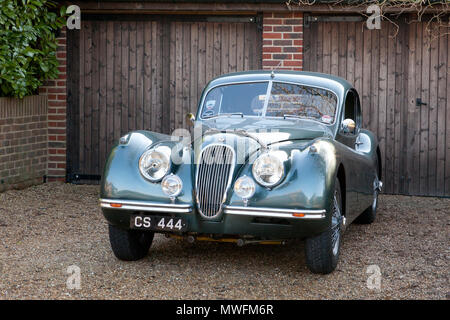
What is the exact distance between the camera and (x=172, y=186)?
5285mm

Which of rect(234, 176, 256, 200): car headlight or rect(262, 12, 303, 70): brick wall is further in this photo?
rect(262, 12, 303, 70): brick wall

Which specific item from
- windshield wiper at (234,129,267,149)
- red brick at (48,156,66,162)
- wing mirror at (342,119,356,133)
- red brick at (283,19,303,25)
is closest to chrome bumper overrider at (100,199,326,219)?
windshield wiper at (234,129,267,149)

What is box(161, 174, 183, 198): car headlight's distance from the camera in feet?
17.3

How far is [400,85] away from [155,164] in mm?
5285

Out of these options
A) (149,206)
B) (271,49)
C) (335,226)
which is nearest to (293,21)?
(271,49)

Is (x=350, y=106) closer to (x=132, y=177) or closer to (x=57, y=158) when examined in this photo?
(x=132, y=177)

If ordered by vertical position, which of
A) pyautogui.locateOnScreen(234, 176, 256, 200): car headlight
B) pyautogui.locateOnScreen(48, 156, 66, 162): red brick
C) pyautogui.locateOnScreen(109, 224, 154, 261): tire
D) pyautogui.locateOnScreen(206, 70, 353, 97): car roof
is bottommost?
pyautogui.locateOnScreen(109, 224, 154, 261): tire

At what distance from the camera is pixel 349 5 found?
374 inches

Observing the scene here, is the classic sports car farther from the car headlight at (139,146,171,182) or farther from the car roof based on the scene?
the car roof

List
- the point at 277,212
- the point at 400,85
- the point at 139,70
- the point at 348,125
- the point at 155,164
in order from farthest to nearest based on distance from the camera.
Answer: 1. the point at 139,70
2. the point at 400,85
3. the point at 348,125
4. the point at 155,164
5. the point at 277,212

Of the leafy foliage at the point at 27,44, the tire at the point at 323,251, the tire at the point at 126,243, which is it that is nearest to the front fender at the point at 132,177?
the tire at the point at 126,243

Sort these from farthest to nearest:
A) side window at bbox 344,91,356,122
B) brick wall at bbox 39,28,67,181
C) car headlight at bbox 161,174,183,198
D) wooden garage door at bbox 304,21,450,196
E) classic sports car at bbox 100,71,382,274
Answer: brick wall at bbox 39,28,67,181, wooden garage door at bbox 304,21,450,196, side window at bbox 344,91,356,122, car headlight at bbox 161,174,183,198, classic sports car at bbox 100,71,382,274
